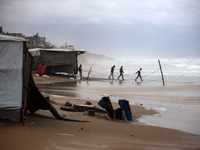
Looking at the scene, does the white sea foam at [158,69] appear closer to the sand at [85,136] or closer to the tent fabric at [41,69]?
the tent fabric at [41,69]

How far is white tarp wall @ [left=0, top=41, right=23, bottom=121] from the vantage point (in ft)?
18.6

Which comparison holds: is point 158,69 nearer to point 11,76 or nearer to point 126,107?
point 126,107

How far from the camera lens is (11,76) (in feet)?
18.8

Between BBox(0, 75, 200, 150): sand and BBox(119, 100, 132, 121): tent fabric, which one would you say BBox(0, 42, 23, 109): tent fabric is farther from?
BBox(119, 100, 132, 121): tent fabric

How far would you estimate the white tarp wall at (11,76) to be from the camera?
18.6ft

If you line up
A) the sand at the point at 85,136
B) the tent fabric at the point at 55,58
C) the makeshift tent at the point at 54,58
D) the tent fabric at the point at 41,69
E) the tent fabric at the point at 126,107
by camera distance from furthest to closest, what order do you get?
1. the tent fabric at the point at 55,58
2. the makeshift tent at the point at 54,58
3. the tent fabric at the point at 41,69
4. the tent fabric at the point at 126,107
5. the sand at the point at 85,136

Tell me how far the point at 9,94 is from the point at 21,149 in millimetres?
1760

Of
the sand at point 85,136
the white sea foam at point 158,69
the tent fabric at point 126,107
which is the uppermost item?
the white sea foam at point 158,69

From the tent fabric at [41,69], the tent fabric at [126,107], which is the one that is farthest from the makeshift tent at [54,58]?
the tent fabric at [126,107]

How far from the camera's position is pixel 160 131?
6695mm

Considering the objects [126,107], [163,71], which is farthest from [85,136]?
[163,71]

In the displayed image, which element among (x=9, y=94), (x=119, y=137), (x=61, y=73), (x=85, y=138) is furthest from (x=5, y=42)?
(x=61, y=73)

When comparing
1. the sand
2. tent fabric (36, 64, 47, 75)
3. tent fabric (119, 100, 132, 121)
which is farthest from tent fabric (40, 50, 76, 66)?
the sand

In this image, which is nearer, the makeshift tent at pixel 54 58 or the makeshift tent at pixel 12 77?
the makeshift tent at pixel 12 77
